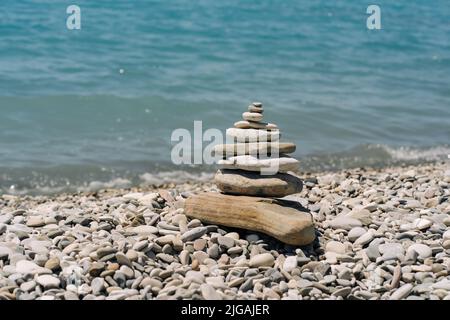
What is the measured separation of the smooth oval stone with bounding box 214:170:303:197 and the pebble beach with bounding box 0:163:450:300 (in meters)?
0.36

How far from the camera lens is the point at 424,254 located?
18.0ft

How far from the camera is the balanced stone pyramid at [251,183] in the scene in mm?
5734

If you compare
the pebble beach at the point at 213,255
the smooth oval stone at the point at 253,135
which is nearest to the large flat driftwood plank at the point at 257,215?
the pebble beach at the point at 213,255

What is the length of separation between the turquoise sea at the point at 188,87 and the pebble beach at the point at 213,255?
4161 mm

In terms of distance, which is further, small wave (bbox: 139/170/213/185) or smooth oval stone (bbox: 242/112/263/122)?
small wave (bbox: 139/170/213/185)

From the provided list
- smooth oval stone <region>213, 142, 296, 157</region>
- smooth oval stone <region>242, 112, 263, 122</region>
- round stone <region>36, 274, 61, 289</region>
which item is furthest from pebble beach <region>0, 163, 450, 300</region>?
smooth oval stone <region>242, 112, 263, 122</region>

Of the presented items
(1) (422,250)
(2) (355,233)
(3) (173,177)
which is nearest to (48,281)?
(2) (355,233)

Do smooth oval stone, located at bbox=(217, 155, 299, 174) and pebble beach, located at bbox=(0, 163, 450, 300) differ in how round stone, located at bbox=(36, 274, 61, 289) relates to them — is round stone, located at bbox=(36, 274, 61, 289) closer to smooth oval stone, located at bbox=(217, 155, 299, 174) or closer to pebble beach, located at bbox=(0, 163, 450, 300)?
pebble beach, located at bbox=(0, 163, 450, 300)

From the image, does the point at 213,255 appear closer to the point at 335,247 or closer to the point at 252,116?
the point at 335,247

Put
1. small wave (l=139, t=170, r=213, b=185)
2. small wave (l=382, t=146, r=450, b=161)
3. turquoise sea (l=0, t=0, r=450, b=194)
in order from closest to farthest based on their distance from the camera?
small wave (l=139, t=170, r=213, b=185) → turquoise sea (l=0, t=0, r=450, b=194) → small wave (l=382, t=146, r=450, b=161)

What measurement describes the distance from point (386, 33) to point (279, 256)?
2213cm

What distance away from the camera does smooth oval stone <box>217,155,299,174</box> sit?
5859mm
